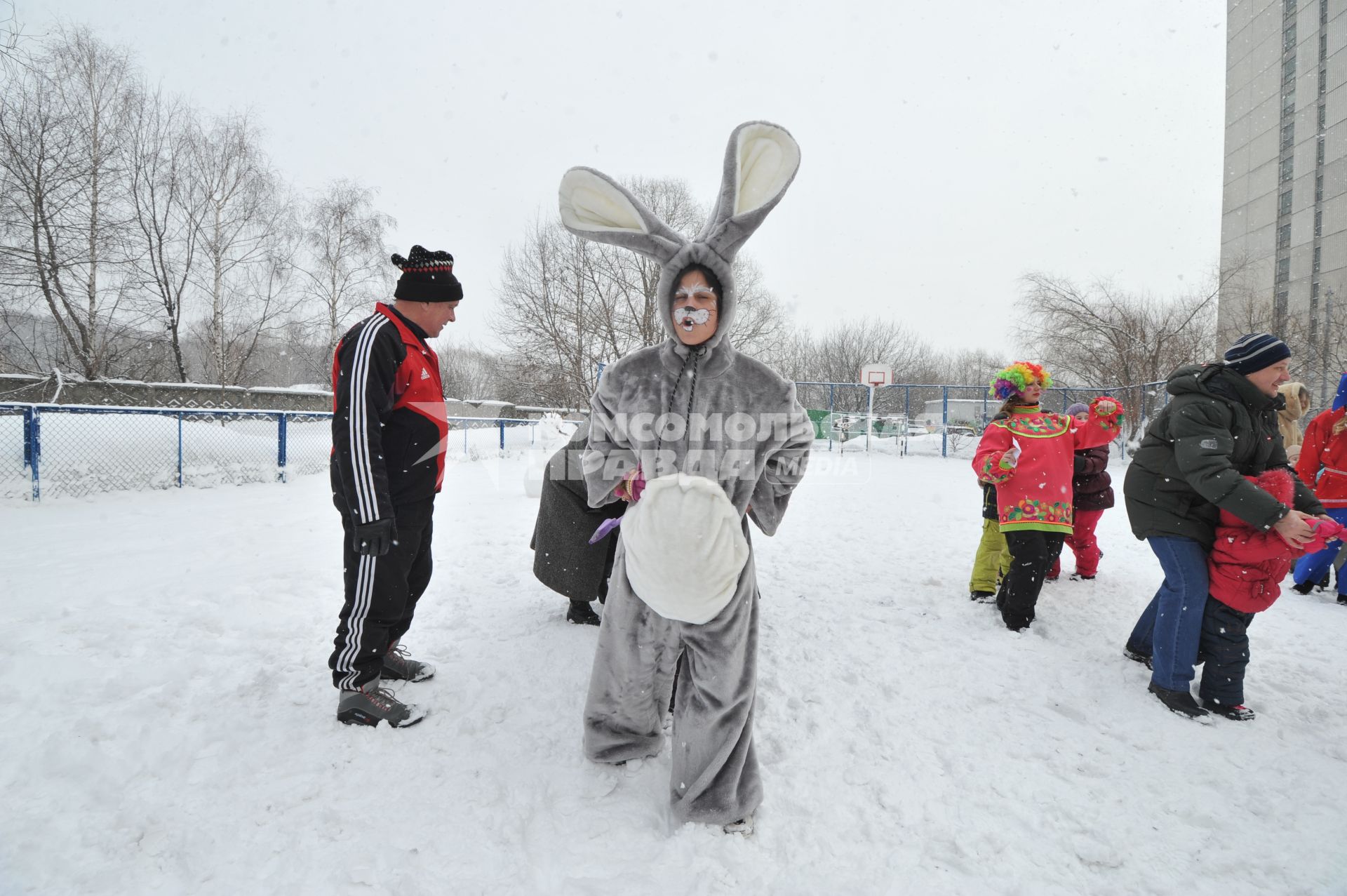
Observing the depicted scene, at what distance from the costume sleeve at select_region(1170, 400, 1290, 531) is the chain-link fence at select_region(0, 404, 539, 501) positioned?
764 centimetres

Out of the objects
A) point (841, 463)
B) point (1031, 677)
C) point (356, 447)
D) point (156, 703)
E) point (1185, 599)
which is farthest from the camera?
point (841, 463)

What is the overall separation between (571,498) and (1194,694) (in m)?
3.28

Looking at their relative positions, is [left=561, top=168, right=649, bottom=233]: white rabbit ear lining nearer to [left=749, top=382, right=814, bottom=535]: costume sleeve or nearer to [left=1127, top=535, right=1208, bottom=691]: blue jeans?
[left=749, top=382, right=814, bottom=535]: costume sleeve

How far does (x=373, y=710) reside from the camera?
2.33m

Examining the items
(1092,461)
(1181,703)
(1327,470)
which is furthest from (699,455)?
(1327,470)

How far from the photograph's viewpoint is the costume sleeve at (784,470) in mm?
1894

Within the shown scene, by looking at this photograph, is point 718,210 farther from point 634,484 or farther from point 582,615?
point 582,615

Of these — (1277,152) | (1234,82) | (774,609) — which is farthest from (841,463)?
(1234,82)

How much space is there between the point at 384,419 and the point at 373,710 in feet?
3.91

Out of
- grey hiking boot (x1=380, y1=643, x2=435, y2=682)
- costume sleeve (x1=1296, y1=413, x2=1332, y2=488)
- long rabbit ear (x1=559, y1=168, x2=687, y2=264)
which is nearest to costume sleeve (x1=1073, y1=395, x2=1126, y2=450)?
costume sleeve (x1=1296, y1=413, x2=1332, y2=488)

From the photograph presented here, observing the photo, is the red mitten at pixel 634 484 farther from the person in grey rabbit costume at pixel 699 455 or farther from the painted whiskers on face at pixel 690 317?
the painted whiskers on face at pixel 690 317

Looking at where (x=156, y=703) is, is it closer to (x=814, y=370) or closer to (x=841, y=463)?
(x=841, y=463)

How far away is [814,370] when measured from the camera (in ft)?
129

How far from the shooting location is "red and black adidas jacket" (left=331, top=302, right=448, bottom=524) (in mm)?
2172
